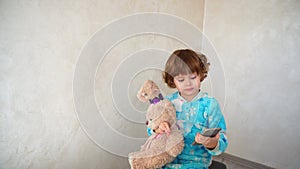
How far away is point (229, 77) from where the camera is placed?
161 centimetres

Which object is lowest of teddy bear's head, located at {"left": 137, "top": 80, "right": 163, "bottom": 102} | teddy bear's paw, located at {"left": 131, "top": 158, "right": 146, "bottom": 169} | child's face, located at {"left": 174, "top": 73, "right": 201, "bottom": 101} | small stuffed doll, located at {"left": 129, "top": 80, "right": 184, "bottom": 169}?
teddy bear's paw, located at {"left": 131, "top": 158, "right": 146, "bottom": 169}

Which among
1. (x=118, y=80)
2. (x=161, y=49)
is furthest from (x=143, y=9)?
(x=118, y=80)

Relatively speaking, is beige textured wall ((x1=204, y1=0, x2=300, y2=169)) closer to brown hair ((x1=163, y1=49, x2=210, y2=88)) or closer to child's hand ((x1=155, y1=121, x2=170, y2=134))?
brown hair ((x1=163, y1=49, x2=210, y2=88))

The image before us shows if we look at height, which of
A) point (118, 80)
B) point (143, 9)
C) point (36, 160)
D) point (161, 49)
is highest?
point (143, 9)

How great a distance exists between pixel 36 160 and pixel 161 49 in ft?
2.14

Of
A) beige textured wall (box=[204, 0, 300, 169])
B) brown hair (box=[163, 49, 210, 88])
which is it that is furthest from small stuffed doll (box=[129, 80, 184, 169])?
beige textured wall (box=[204, 0, 300, 169])

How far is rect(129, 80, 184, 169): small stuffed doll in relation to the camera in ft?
2.60

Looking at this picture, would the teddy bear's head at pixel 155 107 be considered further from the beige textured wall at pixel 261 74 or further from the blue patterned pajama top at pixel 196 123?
the beige textured wall at pixel 261 74

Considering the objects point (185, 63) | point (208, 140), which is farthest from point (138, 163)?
point (185, 63)

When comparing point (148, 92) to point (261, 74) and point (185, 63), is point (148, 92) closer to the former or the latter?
point (185, 63)

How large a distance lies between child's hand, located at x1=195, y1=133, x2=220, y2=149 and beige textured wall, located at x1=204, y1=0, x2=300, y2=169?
774 millimetres

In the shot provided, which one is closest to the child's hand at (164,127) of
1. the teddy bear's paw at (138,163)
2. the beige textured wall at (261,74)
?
the teddy bear's paw at (138,163)

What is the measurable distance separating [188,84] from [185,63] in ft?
0.25

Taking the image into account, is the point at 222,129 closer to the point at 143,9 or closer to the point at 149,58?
the point at 149,58
